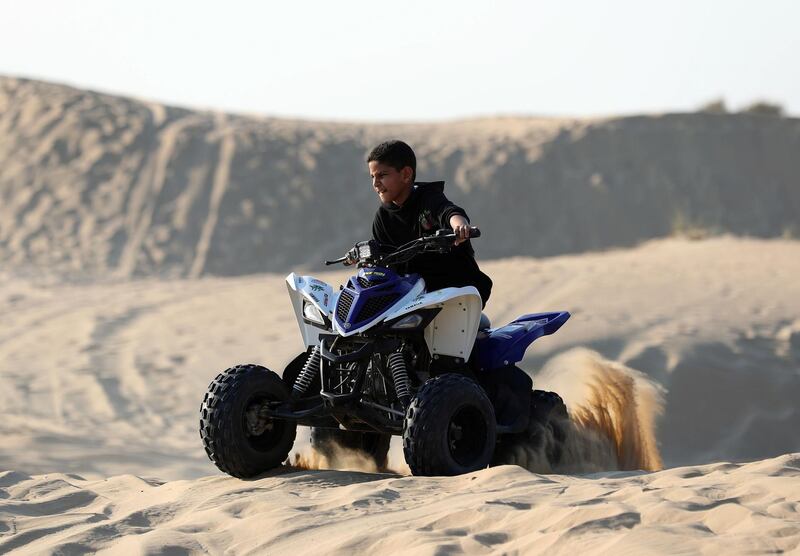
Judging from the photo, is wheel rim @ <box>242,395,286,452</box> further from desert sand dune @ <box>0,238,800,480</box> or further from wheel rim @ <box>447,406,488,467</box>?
desert sand dune @ <box>0,238,800,480</box>

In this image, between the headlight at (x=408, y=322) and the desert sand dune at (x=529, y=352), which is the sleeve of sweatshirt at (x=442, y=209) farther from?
the desert sand dune at (x=529, y=352)

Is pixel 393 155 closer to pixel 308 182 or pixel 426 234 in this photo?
pixel 426 234

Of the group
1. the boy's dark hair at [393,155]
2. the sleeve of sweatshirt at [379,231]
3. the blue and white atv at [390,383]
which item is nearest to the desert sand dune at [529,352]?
the blue and white atv at [390,383]

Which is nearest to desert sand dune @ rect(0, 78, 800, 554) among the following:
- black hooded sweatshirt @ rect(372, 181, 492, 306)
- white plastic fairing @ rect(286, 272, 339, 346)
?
white plastic fairing @ rect(286, 272, 339, 346)

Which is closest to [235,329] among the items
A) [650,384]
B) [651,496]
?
[650,384]

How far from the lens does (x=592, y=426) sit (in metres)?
6.83

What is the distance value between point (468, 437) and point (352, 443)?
0.97 meters

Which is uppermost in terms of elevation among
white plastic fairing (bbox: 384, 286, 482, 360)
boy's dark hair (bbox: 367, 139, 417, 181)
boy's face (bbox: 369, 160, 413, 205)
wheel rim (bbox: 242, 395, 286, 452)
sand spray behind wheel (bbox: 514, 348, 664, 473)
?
boy's dark hair (bbox: 367, 139, 417, 181)

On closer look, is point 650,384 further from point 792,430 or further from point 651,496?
point 792,430

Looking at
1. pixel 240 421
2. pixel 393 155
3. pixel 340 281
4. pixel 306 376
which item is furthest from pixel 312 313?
pixel 340 281

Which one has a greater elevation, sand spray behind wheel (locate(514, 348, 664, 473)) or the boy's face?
the boy's face

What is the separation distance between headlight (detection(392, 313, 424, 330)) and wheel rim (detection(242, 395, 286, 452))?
2.66 feet

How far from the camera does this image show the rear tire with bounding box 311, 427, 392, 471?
6.59 metres

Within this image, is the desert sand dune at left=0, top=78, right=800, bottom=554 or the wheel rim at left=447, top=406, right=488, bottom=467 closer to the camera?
the desert sand dune at left=0, top=78, right=800, bottom=554
